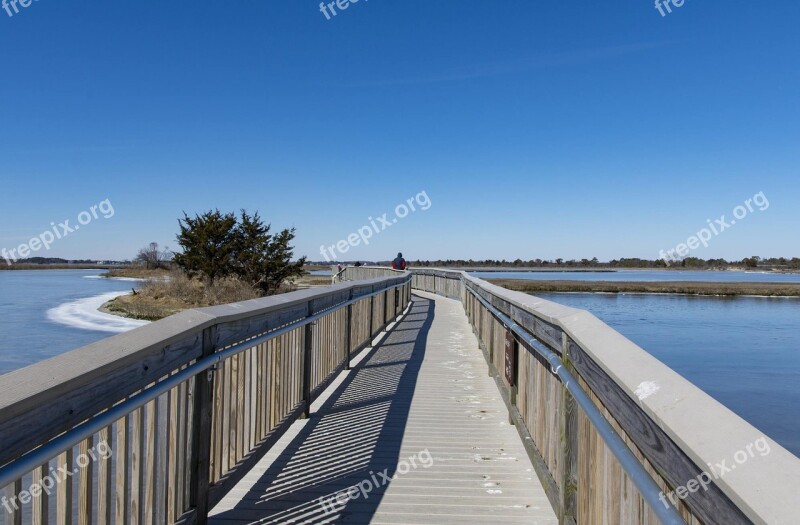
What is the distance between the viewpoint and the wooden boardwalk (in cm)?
368

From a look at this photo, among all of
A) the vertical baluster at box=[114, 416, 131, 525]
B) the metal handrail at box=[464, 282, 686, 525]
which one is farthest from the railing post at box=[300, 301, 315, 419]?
the vertical baluster at box=[114, 416, 131, 525]

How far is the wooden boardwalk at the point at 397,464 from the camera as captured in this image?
12.1 ft

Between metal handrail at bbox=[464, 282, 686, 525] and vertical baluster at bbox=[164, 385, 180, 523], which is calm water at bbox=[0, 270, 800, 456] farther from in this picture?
vertical baluster at bbox=[164, 385, 180, 523]

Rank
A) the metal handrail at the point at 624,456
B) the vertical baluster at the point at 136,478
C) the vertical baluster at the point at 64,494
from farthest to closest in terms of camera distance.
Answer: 1. the vertical baluster at the point at 136,478
2. the vertical baluster at the point at 64,494
3. the metal handrail at the point at 624,456

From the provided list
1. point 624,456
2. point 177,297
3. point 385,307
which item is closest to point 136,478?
point 624,456

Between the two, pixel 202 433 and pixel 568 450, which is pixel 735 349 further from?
pixel 202 433

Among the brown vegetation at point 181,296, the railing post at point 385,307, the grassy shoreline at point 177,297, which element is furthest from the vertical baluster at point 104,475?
the brown vegetation at point 181,296

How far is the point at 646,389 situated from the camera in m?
1.82

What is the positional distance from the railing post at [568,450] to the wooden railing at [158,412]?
1888mm

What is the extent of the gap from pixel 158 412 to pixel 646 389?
212cm

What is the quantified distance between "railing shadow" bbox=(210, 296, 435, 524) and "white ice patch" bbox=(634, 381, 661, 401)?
7.43 ft

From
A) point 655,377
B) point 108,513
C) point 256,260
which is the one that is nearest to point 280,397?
point 108,513

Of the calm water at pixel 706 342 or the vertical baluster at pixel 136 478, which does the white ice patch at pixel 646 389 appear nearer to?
the vertical baluster at pixel 136 478

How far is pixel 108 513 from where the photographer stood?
2.37m
